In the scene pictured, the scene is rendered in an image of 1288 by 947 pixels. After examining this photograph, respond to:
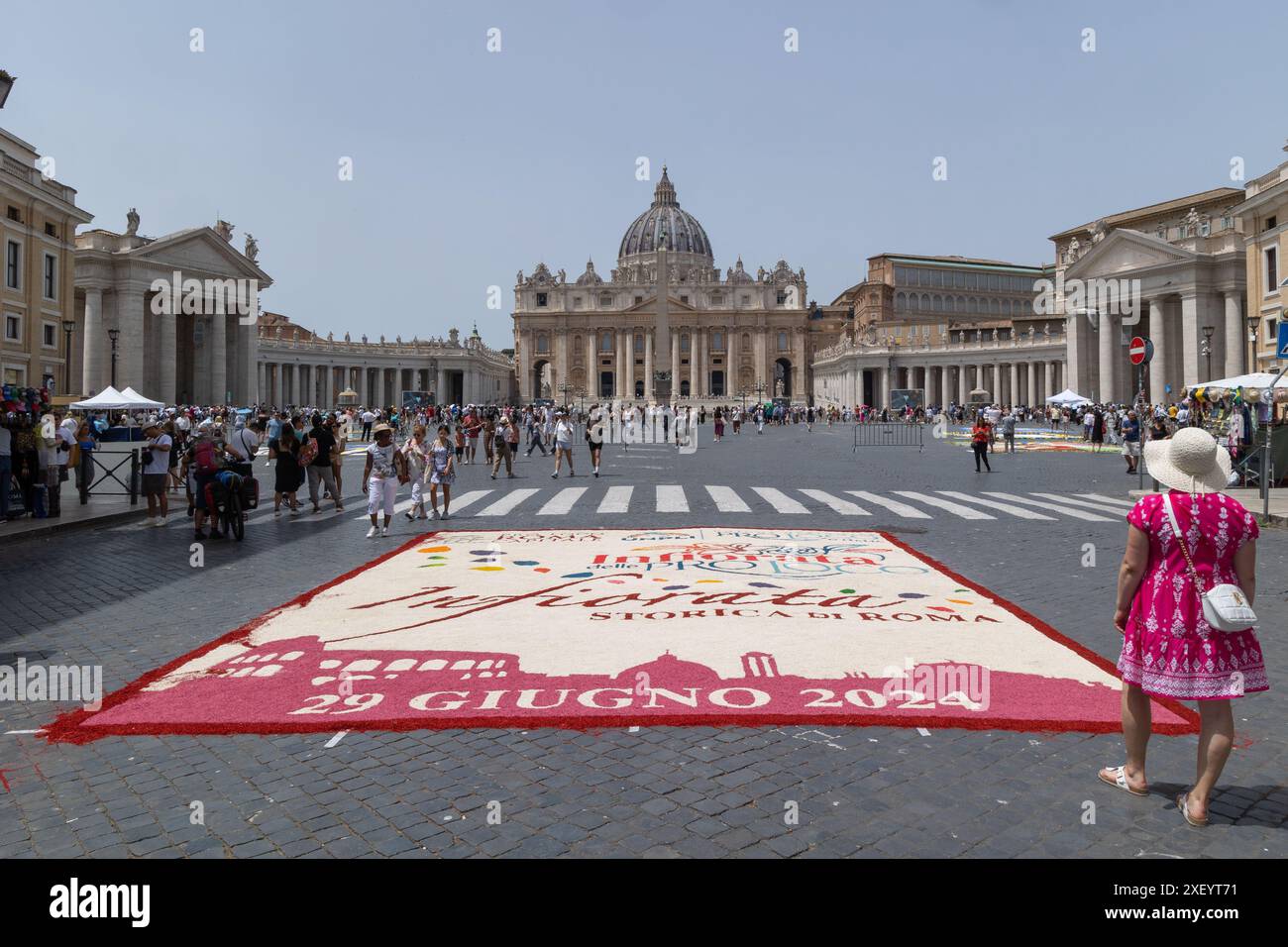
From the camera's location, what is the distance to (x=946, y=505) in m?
16.1

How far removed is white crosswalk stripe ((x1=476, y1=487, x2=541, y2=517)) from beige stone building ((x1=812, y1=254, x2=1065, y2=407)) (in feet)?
164

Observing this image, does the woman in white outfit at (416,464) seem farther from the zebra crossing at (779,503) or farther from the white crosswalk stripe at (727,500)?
the white crosswalk stripe at (727,500)

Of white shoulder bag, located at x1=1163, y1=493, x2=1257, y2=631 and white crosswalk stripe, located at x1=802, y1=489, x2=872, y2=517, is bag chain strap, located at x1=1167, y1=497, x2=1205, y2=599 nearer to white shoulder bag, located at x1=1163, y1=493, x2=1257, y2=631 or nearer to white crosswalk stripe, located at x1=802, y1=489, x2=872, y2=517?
white shoulder bag, located at x1=1163, y1=493, x2=1257, y2=631

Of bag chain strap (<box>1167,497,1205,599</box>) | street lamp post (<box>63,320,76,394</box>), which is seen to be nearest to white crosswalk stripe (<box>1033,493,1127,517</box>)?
bag chain strap (<box>1167,497,1205,599</box>)

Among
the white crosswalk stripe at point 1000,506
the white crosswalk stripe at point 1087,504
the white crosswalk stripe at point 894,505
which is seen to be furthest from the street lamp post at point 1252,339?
the white crosswalk stripe at point 894,505

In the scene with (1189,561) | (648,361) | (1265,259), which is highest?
(648,361)

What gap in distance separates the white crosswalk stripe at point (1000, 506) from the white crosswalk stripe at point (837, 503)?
218 centimetres

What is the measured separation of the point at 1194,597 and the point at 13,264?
40.3 m

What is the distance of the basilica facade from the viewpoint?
4931 inches

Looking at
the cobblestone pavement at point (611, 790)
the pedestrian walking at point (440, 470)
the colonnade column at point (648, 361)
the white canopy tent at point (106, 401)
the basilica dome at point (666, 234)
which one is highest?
the basilica dome at point (666, 234)

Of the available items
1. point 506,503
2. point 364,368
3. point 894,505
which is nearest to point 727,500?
point 894,505

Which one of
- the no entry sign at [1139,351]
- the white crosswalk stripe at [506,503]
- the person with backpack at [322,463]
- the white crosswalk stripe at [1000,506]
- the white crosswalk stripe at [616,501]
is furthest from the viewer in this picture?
the no entry sign at [1139,351]

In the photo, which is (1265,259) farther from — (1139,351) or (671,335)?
(671,335)

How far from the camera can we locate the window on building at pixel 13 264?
3369cm
